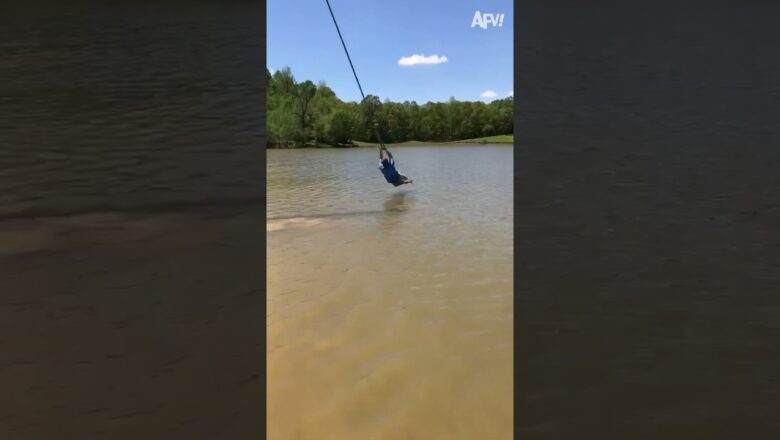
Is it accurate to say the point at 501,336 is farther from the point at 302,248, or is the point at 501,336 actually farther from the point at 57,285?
the point at 302,248

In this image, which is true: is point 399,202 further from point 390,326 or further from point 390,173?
point 390,326

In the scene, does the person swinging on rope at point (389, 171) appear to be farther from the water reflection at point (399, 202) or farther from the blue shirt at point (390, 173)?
the water reflection at point (399, 202)

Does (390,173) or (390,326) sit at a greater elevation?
(390,173)

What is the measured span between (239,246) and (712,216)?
2.43 feet

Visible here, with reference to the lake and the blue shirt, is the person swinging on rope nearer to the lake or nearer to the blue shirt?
the blue shirt

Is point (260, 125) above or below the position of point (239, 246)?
above

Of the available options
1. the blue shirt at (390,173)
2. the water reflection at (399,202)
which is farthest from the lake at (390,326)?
the blue shirt at (390,173)

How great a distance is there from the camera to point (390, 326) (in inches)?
51.0

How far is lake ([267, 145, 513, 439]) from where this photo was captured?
2.52ft

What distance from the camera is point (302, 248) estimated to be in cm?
248

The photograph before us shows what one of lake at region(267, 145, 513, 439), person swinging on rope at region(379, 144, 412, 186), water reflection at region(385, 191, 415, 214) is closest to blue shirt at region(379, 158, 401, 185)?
person swinging on rope at region(379, 144, 412, 186)

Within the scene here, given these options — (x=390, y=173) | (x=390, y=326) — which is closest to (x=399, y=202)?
(x=390, y=173)

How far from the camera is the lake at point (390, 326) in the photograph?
0.77 m

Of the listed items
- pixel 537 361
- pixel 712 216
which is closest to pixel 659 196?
pixel 712 216
